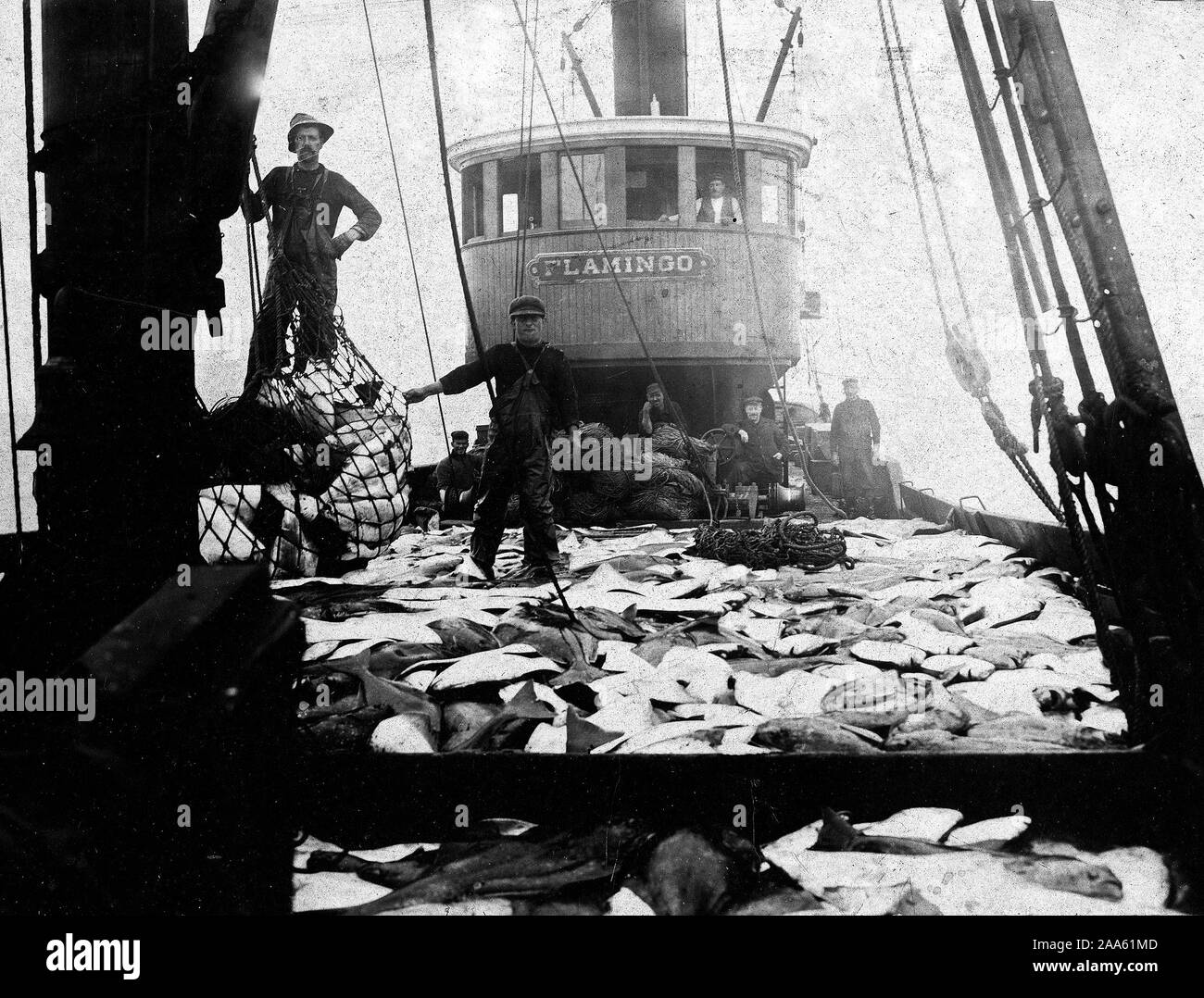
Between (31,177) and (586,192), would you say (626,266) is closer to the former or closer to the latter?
(586,192)

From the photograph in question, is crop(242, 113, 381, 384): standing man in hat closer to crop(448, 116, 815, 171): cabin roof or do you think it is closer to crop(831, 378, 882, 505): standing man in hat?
crop(448, 116, 815, 171): cabin roof

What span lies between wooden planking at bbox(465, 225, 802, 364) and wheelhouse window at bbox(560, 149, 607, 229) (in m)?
0.12

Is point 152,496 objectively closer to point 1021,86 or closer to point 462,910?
point 462,910

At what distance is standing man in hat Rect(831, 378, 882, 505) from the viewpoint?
7.50 m

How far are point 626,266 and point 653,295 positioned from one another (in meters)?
0.31

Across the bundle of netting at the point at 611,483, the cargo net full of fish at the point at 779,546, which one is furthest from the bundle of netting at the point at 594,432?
the cargo net full of fish at the point at 779,546

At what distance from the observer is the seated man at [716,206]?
25.8 feet

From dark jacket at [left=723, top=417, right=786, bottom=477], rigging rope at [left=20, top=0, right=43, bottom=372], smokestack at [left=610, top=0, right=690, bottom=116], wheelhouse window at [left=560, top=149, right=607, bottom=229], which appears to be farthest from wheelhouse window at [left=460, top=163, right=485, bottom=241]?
rigging rope at [left=20, top=0, right=43, bottom=372]

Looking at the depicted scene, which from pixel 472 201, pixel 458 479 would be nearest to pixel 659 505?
pixel 458 479

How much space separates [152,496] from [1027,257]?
2294 mm

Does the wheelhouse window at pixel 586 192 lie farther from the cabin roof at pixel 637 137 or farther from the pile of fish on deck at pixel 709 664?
the pile of fish on deck at pixel 709 664

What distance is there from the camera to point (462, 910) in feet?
5.89

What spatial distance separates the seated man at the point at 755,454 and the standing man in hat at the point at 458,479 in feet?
6.17
